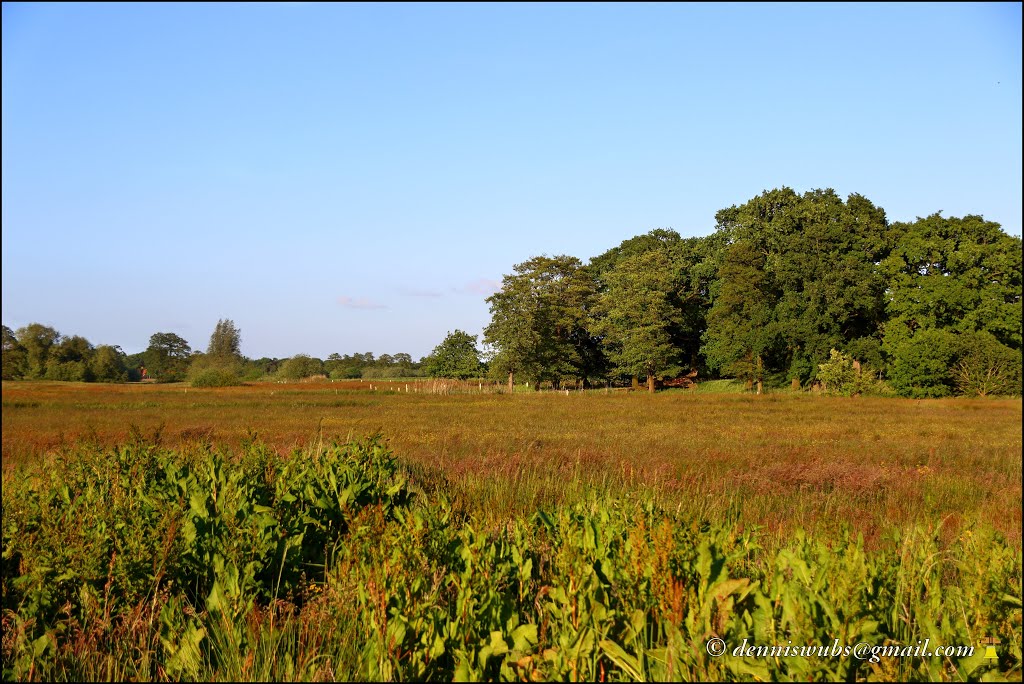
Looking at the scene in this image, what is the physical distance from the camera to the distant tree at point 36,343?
22123 millimetres

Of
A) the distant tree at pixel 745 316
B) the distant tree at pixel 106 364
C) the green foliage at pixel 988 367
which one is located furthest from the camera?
the distant tree at pixel 745 316

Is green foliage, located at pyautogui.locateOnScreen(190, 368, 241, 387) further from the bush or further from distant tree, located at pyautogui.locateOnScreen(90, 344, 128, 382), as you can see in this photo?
distant tree, located at pyautogui.locateOnScreen(90, 344, 128, 382)

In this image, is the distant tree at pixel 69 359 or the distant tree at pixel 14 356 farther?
the distant tree at pixel 69 359

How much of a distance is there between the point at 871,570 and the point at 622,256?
70.0 meters

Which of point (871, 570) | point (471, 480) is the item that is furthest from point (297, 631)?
point (471, 480)

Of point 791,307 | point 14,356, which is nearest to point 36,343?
point 14,356

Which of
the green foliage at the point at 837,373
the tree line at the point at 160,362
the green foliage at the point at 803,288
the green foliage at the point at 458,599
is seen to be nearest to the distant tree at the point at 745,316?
the green foliage at the point at 803,288

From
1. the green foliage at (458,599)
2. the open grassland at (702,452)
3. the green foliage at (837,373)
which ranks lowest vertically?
the open grassland at (702,452)

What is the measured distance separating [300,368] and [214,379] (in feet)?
105

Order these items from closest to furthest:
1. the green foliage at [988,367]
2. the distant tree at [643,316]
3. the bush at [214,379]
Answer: the green foliage at [988,367] < the bush at [214,379] < the distant tree at [643,316]

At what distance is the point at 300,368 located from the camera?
83938mm

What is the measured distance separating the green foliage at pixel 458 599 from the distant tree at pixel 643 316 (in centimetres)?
5364

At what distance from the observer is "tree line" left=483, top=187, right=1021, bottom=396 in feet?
145

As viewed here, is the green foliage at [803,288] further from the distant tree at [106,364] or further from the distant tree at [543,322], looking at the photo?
the distant tree at [106,364]
